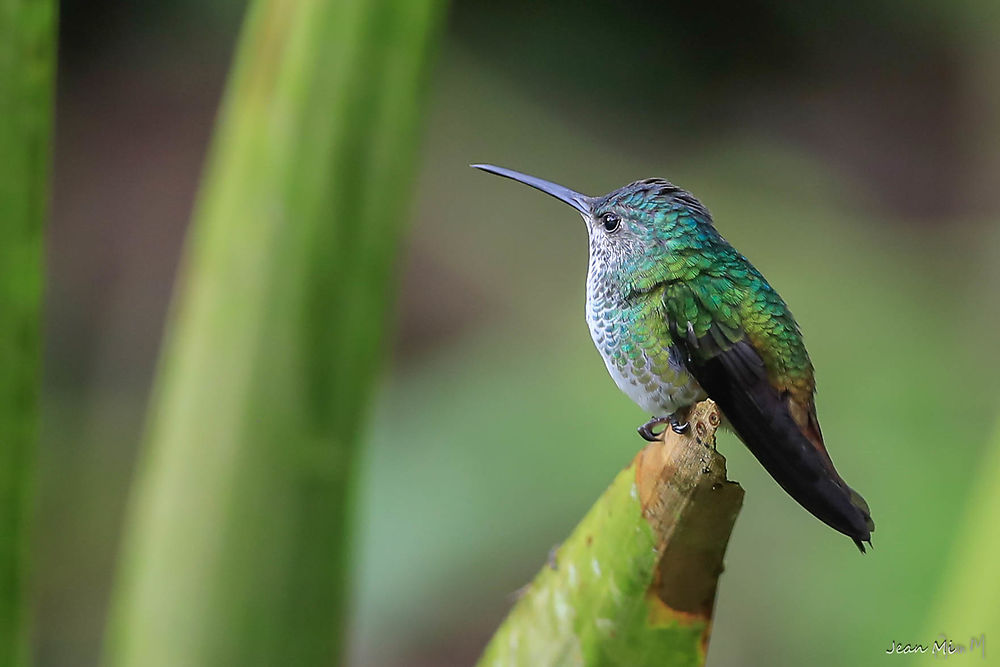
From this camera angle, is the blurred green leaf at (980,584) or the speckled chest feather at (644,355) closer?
the blurred green leaf at (980,584)

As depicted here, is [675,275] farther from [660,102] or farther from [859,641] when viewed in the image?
[660,102]

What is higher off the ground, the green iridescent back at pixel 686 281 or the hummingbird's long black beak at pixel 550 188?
the hummingbird's long black beak at pixel 550 188

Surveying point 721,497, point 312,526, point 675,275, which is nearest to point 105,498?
point 312,526

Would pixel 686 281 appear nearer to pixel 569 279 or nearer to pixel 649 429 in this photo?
pixel 649 429

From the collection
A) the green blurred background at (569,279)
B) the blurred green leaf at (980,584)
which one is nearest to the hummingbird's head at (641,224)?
the blurred green leaf at (980,584)

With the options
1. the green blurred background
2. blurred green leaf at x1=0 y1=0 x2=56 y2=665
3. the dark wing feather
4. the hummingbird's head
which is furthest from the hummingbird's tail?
the green blurred background
